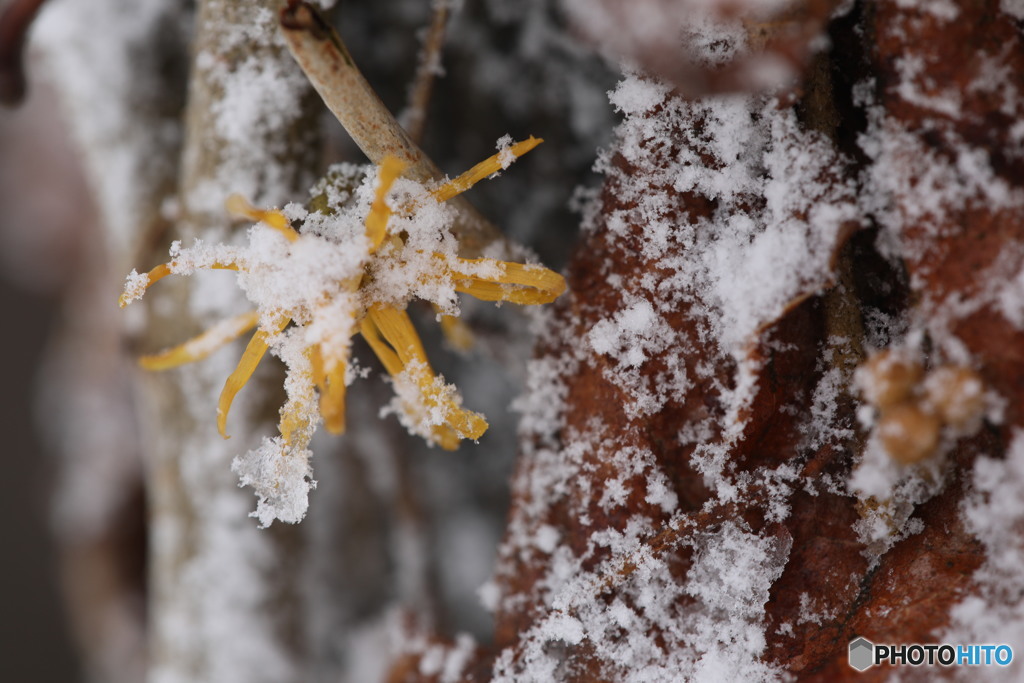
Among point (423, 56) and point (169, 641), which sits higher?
point (423, 56)

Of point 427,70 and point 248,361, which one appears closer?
point 248,361

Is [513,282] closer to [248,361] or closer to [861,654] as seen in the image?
[248,361]

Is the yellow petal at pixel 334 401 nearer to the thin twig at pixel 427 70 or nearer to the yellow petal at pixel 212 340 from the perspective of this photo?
the yellow petal at pixel 212 340

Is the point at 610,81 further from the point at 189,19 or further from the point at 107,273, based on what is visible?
the point at 107,273

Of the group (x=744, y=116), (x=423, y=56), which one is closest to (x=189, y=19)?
(x=423, y=56)

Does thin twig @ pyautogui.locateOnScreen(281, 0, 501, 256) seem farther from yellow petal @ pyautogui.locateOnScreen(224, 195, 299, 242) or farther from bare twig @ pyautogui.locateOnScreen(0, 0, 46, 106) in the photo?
bare twig @ pyautogui.locateOnScreen(0, 0, 46, 106)

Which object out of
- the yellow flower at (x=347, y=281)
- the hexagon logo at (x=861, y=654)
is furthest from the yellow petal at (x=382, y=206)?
the hexagon logo at (x=861, y=654)

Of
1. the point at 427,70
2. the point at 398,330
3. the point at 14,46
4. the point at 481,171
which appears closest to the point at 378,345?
the point at 398,330
